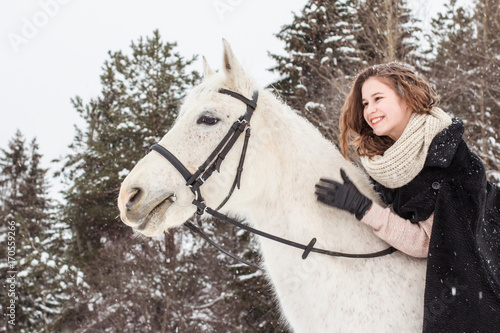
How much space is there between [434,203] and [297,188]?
831 millimetres

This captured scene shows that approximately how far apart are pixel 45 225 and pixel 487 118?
2205 cm

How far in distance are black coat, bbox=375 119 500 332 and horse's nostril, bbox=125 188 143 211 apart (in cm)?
165

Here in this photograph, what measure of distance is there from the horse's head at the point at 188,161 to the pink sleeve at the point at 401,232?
0.94 metres

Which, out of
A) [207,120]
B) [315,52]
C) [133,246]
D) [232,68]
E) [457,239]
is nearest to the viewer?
[457,239]

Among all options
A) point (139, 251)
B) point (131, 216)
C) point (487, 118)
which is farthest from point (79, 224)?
point (487, 118)

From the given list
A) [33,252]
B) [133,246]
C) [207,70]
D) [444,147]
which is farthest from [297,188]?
[33,252]

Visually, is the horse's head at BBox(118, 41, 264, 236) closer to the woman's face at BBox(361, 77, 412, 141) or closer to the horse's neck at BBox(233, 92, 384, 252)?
the horse's neck at BBox(233, 92, 384, 252)

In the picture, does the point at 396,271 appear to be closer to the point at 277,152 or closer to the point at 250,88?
the point at 277,152

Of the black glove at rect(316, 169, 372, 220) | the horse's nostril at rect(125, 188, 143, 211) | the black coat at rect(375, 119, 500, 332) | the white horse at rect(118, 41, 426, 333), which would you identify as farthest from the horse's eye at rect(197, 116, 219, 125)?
the black coat at rect(375, 119, 500, 332)

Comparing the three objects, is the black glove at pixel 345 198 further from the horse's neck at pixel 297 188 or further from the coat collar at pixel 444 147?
the coat collar at pixel 444 147

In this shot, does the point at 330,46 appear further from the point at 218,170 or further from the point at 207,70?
the point at 218,170

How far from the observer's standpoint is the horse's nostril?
202 centimetres

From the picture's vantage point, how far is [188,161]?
2.18 metres

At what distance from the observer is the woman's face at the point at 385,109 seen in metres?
2.33
